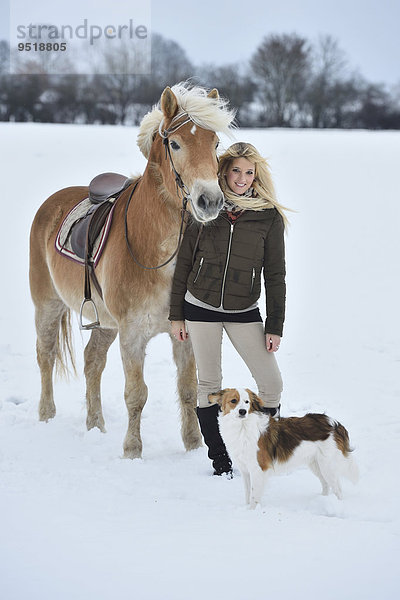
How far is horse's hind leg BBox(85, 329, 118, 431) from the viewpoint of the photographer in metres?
5.50

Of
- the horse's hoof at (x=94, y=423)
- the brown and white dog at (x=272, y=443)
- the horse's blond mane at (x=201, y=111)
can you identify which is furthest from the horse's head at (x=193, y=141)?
the horse's hoof at (x=94, y=423)

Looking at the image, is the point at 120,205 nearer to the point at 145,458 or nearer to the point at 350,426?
the point at 145,458

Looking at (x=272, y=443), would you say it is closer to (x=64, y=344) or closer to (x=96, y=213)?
(x=96, y=213)

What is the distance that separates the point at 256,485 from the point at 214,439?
70cm

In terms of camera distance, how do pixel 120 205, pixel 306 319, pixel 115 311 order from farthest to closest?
pixel 306 319 → pixel 120 205 → pixel 115 311

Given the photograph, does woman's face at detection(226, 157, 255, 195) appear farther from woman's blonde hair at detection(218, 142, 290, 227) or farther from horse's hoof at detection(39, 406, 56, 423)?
horse's hoof at detection(39, 406, 56, 423)

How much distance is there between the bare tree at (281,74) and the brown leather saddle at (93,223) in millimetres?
21574

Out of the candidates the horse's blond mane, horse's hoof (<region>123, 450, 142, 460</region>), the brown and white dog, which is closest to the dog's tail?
the brown and white dog

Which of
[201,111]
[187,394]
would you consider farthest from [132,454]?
[201,111]

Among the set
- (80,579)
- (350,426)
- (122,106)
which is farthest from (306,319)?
(122,106)

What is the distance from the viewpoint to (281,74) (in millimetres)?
28406

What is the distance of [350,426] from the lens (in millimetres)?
5281

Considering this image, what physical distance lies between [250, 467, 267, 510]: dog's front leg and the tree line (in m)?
22.0

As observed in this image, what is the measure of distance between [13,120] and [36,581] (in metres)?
24.5
